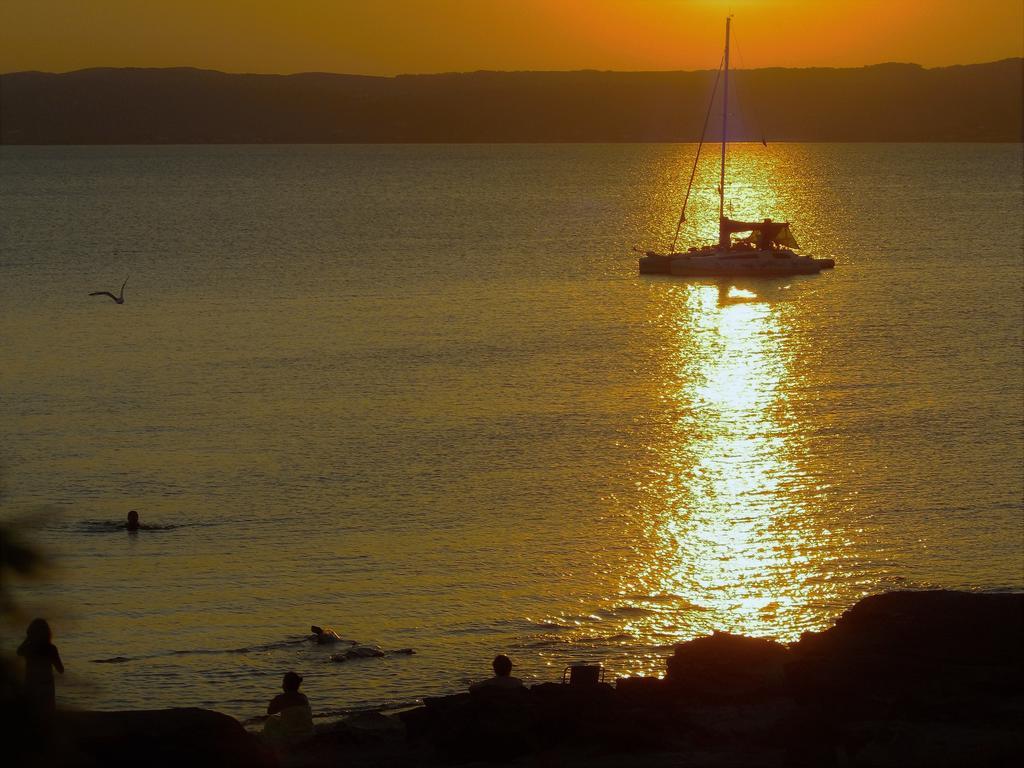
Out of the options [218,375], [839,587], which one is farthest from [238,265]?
[839,587]

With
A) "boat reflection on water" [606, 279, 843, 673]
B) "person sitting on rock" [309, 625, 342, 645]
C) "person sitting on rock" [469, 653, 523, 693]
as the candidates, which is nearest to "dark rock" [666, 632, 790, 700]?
"person sitting on rock" [469, 653, 523, 693]

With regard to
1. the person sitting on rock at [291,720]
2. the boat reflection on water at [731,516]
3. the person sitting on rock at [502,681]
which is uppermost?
the boat reflection on water at [731,516]

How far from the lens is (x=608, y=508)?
27344mm

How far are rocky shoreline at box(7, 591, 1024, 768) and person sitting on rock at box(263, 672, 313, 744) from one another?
0.78 ft

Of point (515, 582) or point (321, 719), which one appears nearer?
point (321, 719)

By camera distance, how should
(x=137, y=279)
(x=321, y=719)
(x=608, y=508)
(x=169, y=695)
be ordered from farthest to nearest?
(x=137, y=279) < (x=608, y=508) < (x=169, y=695) < (x=321, y=719)

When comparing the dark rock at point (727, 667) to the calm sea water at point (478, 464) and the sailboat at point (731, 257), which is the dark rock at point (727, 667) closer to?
the calm sea water at point (478, 464)

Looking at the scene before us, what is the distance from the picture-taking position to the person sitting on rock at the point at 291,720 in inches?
548

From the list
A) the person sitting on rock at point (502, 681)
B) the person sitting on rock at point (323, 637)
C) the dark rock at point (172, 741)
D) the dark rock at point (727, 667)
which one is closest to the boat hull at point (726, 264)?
the person sitting on rock at point (323, 637)

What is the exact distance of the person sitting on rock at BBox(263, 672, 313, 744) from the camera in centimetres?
1393

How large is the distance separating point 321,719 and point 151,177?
178617 mm

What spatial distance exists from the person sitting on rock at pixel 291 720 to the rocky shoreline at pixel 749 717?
24cm

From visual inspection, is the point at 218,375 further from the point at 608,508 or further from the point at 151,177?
the point at 151,177

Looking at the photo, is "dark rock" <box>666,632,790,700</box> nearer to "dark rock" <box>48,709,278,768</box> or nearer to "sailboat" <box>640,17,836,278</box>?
"dark rock" <box>48,709,278,768</box>
